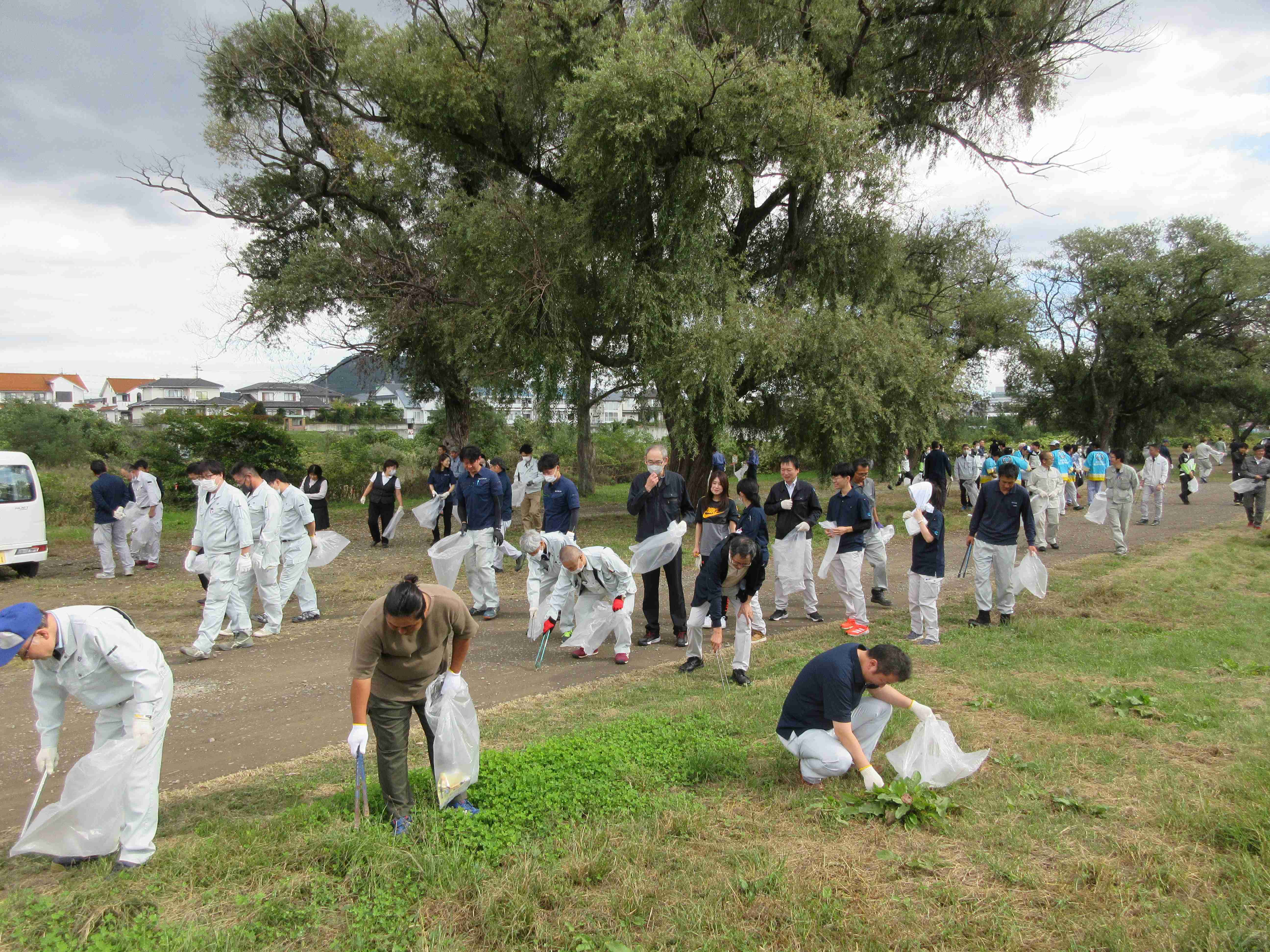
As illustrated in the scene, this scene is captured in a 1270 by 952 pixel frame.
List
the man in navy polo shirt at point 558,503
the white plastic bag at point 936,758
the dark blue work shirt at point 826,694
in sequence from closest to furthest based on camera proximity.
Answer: the white plastic bag at point 936,758
the dark blue work shirt at point 826,694
the man in navy polo shirt at point 558,503

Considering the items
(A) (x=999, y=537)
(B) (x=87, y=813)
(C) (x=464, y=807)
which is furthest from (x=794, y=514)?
(B) (x=87, y=813)

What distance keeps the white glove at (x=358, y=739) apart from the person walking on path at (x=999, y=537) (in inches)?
265

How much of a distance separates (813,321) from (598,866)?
42.0 feet

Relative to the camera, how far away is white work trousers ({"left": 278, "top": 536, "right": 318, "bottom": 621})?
9070mm

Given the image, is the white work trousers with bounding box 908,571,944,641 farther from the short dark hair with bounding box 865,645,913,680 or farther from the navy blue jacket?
the navy blue jacket

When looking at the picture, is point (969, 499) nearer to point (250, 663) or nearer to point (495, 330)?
point (495, 330)

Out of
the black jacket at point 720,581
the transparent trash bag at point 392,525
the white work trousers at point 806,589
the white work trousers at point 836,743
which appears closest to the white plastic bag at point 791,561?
the white work trousers at point 806,589

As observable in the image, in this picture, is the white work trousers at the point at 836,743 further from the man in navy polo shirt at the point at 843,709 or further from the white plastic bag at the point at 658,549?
the white plastic bag at the point at 658,549

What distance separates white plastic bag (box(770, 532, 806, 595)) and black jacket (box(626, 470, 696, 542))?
4.53ft

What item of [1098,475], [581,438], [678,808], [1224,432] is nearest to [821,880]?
[678,808]

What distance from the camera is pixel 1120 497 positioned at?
12.9 meters

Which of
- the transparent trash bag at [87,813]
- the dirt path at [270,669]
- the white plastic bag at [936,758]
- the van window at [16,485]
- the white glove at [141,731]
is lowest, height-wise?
the dirt path at [270,669]

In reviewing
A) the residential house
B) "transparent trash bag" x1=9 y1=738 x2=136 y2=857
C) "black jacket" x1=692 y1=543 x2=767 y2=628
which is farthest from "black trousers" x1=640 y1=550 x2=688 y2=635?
the residential house

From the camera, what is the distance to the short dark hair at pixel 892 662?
176 inches
